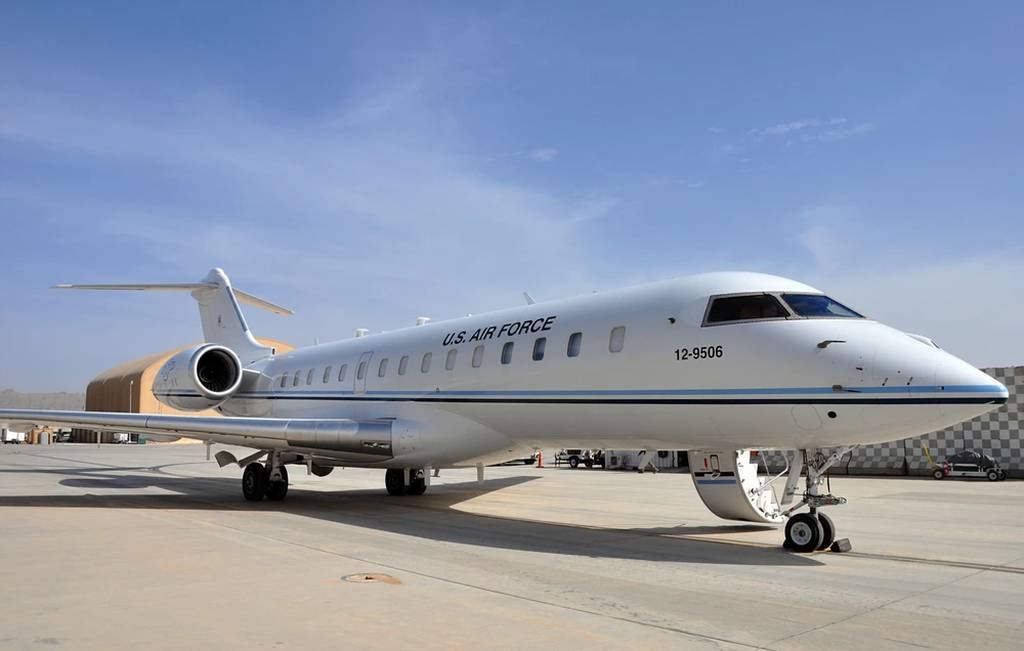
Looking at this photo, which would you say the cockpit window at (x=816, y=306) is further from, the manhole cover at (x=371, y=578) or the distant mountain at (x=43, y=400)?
the distant mountain at (x=43, y=400)

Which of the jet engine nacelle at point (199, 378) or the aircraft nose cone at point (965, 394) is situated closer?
the aircraft nose cone at point (965, 394)

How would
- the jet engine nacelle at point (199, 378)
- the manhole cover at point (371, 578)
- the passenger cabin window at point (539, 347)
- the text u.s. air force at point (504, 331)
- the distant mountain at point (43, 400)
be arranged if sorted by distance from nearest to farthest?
the manhole cover at point (371, 578) < the passenger cabin window at point (539, 347) < the text u.s. air force at point (504, 331) < the jet engine nacelle at point (199, 378) < the distant mountain at point (43, 400)

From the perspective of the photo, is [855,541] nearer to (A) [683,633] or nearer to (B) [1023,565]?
(B) [1023,565]

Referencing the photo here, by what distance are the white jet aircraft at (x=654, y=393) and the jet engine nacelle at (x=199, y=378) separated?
8.79 ft

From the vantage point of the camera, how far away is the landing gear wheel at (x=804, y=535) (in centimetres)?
819

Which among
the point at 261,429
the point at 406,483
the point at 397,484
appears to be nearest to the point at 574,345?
the point at 261,429

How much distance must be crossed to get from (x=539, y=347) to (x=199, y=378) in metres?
9.95

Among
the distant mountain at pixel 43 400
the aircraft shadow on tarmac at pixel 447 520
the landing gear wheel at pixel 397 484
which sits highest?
the distant mountain at pixel 43 400

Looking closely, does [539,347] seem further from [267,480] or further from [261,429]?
[267,480]

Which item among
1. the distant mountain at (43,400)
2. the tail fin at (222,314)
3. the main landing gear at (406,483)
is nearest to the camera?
the main landing gear at (406,483)

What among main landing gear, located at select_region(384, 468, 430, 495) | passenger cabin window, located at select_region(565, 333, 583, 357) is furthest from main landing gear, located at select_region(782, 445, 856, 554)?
main landing gear, located at select_region(384, 468, 430, 495)

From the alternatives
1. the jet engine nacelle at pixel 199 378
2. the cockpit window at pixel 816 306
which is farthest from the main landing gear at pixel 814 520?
the jet engine nacelle at pixel 199 378

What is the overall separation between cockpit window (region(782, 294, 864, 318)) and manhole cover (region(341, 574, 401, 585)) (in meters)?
4.90

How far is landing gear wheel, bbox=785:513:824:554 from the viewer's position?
819cm
